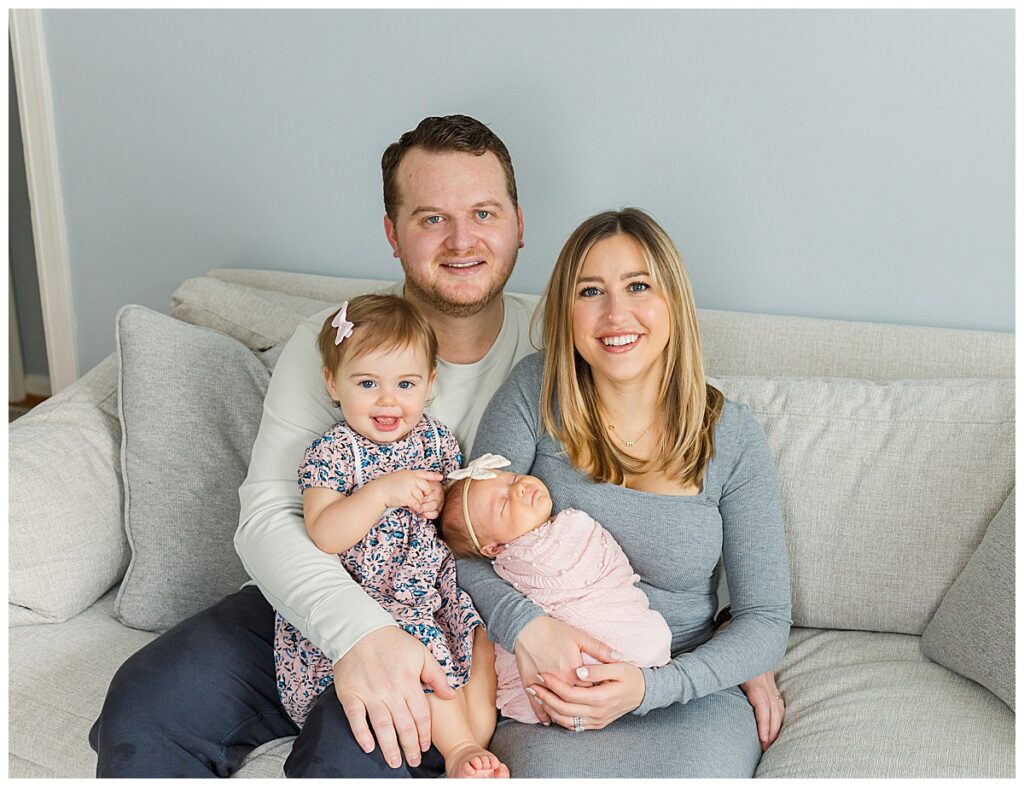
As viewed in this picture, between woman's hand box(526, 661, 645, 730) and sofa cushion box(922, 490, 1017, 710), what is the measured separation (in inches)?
21.5

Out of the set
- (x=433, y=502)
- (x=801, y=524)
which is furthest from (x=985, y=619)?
(x=433, y=502)

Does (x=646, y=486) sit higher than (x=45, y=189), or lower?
lower

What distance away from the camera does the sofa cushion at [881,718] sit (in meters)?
1.46

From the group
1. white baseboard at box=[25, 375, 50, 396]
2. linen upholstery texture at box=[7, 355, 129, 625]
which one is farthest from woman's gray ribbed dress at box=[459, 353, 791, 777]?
white baseboard at box=[25, 375, 50, 396]

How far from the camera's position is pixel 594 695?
4.82 ft

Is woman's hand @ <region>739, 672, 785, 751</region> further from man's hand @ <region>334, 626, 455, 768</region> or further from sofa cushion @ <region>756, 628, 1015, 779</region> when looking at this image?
man's hand @ <region>334, 626, 455, 768</region>

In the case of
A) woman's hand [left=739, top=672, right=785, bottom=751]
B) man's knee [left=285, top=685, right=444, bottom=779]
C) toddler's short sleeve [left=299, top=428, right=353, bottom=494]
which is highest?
toddler's short sleeve [left=299, top=428, right=353, bottom=494]

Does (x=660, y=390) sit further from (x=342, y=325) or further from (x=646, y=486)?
(x=342, y=325)

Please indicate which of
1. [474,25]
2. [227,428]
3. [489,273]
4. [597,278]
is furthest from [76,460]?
[474,25]

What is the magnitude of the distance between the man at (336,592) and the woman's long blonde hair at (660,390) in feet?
0.61

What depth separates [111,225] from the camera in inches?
110

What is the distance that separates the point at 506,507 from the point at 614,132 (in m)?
0.96

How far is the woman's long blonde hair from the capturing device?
165cm

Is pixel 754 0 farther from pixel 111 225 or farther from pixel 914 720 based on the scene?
pixel 111 225
